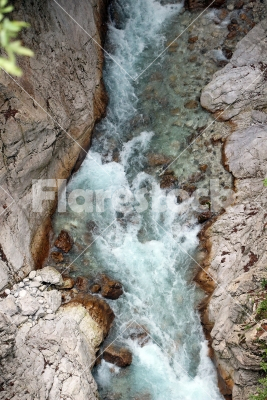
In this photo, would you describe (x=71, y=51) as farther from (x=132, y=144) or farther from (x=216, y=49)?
(x=216, y=49)

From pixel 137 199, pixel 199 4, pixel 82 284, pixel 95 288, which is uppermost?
pixel 199 4

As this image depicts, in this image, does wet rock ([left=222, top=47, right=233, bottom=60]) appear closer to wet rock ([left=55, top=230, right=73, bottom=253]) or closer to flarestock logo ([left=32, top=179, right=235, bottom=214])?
flarestock logo ([left=32, top=179, right=235, bottom=214])

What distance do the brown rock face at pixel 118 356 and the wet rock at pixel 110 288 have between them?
4.37ft

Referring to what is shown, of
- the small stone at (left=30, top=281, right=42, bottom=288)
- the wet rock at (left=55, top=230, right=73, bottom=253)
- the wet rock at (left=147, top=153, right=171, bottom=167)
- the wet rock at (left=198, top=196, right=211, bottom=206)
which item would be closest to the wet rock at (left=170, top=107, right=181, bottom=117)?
the wet rock at (left=147, top=153, right=171, bottom=167)

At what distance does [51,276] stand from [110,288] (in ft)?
5.51

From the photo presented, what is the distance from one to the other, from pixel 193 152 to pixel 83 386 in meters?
7.37

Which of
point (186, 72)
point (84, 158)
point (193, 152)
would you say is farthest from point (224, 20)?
point (84, 158)

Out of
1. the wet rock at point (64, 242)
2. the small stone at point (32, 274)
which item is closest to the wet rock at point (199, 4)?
the wet rock at point (64, 242)

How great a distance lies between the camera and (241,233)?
10.4 meters

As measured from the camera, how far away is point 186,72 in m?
12.9

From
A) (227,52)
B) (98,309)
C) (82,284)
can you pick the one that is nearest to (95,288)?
(82,284)

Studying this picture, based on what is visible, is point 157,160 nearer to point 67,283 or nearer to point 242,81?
point 242,81

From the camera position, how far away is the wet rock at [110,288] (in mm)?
10742

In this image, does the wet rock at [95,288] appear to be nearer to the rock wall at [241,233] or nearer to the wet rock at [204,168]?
the rock wall at [241,233]
